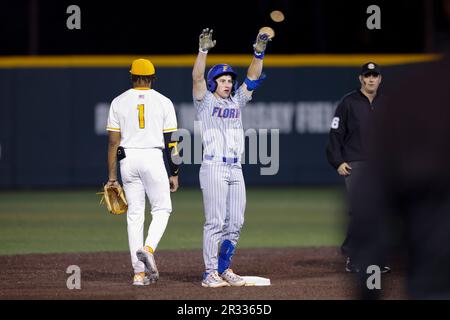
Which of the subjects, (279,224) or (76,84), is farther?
(76,84)

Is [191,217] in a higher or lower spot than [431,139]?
lower

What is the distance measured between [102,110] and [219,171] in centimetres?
1281

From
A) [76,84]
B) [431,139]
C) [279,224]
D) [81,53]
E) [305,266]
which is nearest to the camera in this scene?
[431,139]

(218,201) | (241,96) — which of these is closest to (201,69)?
(241,96)

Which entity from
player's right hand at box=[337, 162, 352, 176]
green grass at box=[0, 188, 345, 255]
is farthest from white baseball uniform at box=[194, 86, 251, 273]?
green grass at box=[0, 188, 345, 255]

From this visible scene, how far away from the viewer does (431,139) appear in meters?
2.24

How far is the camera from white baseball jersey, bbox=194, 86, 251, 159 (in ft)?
26.3

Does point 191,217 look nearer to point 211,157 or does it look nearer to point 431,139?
point 211,157
